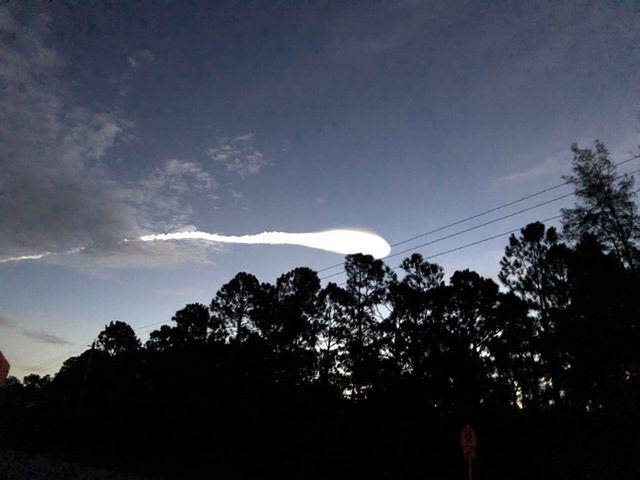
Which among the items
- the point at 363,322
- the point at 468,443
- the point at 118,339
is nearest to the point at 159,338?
the point at 118,339

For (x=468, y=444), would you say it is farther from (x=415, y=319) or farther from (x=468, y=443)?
(x=415, y=319)

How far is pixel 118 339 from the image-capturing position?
230ft

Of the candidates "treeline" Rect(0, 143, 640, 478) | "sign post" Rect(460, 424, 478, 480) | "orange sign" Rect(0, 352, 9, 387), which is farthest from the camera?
"orange sign" Rect(0, 352, 9, 387)

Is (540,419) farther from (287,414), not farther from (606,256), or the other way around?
(287,414)

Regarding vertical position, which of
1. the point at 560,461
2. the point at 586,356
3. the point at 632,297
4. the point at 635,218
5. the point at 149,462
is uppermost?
the point at 635,218

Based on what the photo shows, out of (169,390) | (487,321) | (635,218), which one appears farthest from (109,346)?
(635,218)

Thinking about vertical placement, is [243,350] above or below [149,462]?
above

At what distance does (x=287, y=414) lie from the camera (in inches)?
1166

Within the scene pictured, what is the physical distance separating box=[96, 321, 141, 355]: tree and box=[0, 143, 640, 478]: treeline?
80.0ft

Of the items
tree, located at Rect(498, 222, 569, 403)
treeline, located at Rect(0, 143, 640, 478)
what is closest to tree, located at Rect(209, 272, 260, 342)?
treeline, located at Rect(0, 143, 640, 478)

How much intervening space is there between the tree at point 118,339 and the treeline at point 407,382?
959 inches

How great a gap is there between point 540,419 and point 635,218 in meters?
13.5

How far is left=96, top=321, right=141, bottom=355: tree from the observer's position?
228ft

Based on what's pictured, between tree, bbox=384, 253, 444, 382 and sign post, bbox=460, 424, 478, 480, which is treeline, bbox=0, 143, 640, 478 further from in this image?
sign post, bbox=460, 424, 478, 480
